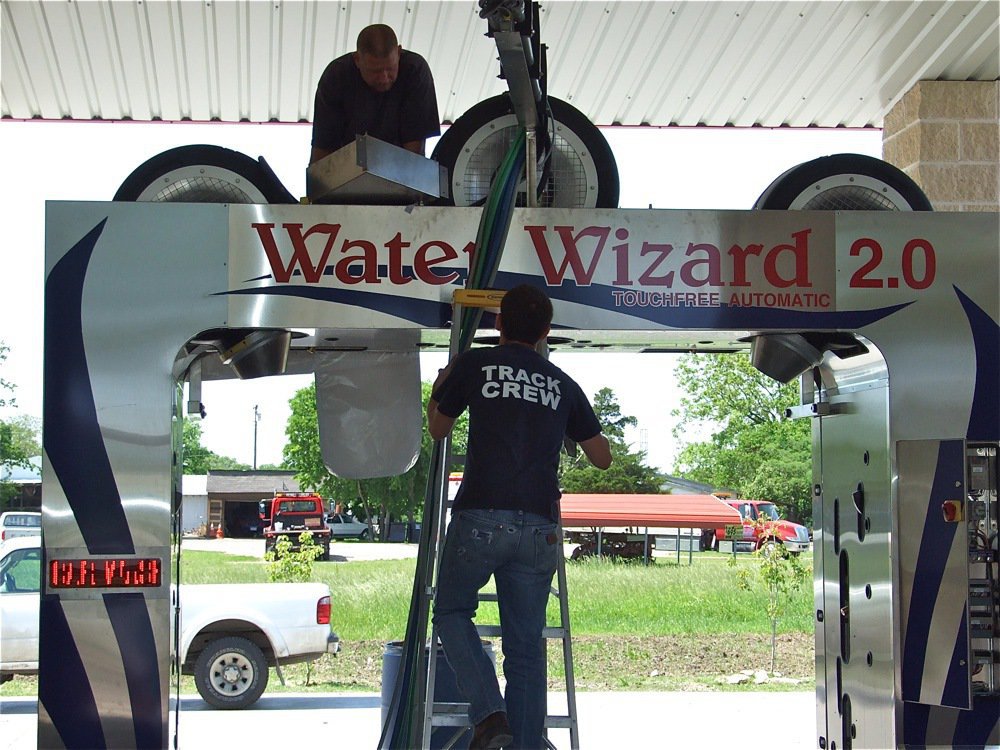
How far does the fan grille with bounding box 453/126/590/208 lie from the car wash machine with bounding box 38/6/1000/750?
10mm

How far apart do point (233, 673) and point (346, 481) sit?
1024 centimetres

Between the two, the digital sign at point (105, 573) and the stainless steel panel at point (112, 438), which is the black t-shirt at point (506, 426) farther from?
the digital sign at point (105, 573)

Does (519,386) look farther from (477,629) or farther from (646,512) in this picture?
(646,512)

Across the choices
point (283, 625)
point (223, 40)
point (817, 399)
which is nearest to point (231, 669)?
point (283, 625)

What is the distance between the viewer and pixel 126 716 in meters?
4.08

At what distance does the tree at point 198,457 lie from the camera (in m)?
25.2

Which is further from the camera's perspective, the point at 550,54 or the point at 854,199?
the point at 550,54

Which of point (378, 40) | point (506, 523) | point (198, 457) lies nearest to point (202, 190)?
point (378, 40)

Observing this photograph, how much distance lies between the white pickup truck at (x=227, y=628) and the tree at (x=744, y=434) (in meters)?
12.0

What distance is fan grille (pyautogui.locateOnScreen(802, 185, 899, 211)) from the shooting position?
4.68m

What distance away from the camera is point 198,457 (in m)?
28.5

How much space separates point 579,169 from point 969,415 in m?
1.96

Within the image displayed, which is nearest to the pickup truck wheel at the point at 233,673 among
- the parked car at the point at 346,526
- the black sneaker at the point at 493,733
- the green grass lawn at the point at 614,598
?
the green grass lawn at the point at 614,598

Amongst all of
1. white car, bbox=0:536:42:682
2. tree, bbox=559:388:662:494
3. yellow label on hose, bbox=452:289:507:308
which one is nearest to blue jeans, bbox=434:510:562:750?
yellow label on hose, bbox=452:289:507:308
